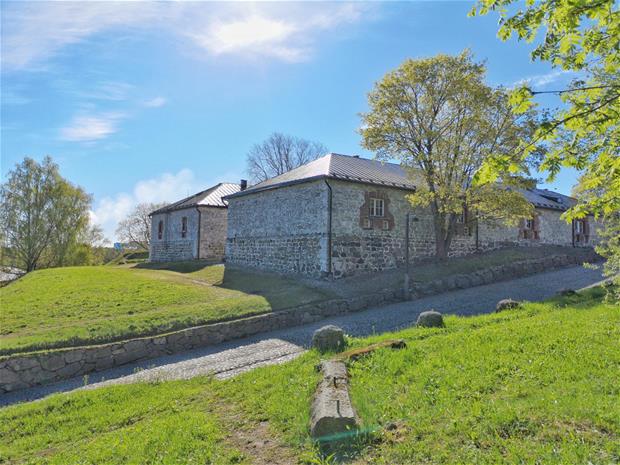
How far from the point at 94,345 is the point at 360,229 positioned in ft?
→ 36.3

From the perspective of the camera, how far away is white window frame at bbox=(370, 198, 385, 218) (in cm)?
1773

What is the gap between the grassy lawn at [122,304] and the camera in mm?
10008

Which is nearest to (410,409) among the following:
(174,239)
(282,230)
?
(282,230)

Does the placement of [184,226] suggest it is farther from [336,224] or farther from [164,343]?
[164,343]

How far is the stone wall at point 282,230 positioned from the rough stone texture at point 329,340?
820cm

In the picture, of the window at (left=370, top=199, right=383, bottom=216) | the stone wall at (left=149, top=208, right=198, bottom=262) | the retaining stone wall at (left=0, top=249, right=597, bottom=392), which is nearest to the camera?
the retaining stone wall at (left=0, top=249, right=597, bottom=392)

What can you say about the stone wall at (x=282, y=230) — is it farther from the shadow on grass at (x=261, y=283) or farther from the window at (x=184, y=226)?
the window at (x=184, y=226)

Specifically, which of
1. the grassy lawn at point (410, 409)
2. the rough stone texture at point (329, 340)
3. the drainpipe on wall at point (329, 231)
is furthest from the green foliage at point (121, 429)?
the drainpipe on wall at point (329, 231)

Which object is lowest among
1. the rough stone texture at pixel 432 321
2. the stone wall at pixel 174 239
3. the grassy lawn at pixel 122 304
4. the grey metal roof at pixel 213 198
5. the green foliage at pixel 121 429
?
the green foliage at pixel 121 429

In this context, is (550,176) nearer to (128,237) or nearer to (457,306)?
(457,306)

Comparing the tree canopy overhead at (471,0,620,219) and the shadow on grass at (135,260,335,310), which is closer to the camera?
the tree canopy overhead at (471,0,620,219)

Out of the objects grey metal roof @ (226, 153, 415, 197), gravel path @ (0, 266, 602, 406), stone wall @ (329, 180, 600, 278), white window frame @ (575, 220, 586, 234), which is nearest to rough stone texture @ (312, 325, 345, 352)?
gravel path @ (0, 266, 602, 406)

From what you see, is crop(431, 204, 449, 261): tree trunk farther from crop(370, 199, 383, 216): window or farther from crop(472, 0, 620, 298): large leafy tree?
crop(472, 0, 620, 298): large leafy tree

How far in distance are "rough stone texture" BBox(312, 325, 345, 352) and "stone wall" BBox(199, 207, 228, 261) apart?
19578 millimetres
